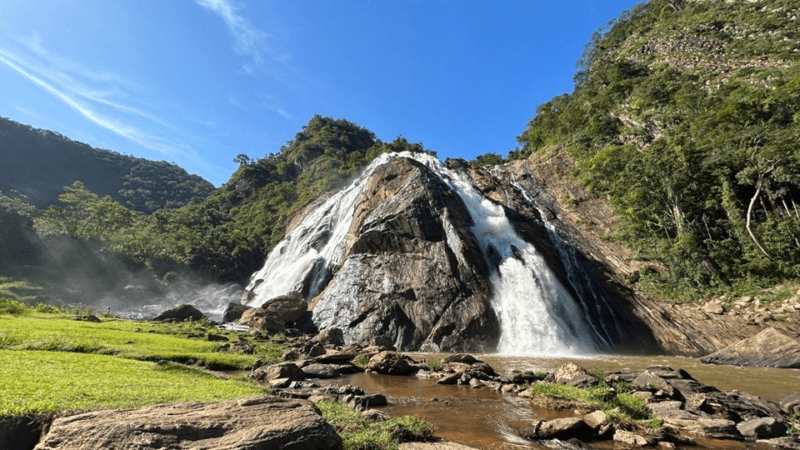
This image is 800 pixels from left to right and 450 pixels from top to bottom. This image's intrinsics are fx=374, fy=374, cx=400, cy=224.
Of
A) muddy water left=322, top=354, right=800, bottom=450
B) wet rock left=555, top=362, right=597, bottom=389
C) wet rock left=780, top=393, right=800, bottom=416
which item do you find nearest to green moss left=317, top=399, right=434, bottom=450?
muddy water left=322, top=354, right=800, bottom=450

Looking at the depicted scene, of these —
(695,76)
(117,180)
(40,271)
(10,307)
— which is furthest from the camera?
(117,180)

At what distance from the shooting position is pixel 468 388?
13.7 metres

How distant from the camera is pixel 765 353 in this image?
20266 millimetres

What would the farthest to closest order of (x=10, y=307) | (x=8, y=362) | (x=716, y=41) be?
1. (x=716, y=41)
2. (x=10, y=307)
3. (x=8, y=362)

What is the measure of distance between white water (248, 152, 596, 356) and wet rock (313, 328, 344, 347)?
10.8 meters

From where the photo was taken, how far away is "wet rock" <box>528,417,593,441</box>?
8344 mm

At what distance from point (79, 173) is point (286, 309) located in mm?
162819

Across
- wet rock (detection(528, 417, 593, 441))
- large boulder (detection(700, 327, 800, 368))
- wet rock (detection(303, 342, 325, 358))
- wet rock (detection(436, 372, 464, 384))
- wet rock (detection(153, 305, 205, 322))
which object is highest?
large boulder (detection(700, 327, 800, 368))

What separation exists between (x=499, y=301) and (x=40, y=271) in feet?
192

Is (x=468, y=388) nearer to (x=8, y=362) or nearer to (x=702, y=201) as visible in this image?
(x=8, y=362)

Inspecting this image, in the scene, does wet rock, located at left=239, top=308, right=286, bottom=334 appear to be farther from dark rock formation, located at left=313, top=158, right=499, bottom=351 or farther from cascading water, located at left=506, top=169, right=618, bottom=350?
cascading water, located at left=506, top=169, right=618, bottom=350

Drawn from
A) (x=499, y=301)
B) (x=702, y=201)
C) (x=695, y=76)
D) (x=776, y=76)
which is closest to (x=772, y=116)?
(x=702, y=201)

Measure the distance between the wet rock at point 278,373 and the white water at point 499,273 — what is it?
52.9ft

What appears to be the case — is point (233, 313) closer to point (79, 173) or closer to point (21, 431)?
point (21, 431)
